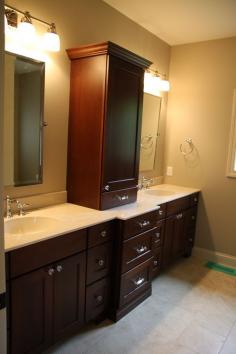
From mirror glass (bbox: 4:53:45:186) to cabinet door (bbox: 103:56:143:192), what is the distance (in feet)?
1.64

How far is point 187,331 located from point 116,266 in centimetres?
72

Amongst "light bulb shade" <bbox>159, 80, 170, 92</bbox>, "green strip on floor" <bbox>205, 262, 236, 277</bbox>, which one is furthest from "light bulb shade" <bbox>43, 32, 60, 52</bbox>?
"green strip on floor" <bbox>205, 262, 236, 277</bbox>

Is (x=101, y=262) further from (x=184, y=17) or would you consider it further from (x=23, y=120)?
(x=184, y=17)

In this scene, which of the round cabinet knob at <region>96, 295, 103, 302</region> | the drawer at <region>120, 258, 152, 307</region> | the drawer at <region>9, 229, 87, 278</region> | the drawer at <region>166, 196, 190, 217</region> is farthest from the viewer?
the drawer at <region>166, 196, 190, 217</region>

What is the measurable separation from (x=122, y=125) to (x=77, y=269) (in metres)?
1.14

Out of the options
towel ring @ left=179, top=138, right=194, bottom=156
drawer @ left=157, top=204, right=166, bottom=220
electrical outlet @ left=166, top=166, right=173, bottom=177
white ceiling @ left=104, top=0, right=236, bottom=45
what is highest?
white ceiling @ left=104, top=0, right=236, bottom=45

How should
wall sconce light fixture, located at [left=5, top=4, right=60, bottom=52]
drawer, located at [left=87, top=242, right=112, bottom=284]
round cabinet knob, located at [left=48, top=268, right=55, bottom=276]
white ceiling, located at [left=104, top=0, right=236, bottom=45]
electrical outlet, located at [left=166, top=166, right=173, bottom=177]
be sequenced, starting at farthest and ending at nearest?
electrical outlet, located at [left=166, top=166, right=173, bottom=177] → white ceiling, located at [left=104, top=0, right=236, bottom=45] → drawer, located at [left=87, top=242, right=112, bottom=284] → wall sconce light fixture, located at [left=5, top=4, right=60, bottom=52] → round cabinet knob, located at [left=48, top=268, right=55, bottom=276]

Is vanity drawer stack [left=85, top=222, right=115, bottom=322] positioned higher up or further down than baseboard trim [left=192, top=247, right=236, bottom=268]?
higher up

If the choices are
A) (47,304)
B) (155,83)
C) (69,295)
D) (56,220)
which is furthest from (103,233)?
(155,83)

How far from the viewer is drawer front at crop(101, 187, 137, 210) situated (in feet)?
7.18

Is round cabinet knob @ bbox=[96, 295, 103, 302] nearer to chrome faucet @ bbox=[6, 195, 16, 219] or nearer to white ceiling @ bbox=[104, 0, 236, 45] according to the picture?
chrome faucet @ bbox=[6, 195, 16, 219]

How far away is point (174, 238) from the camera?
9.92 feet

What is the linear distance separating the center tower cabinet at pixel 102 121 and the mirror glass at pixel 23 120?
0.95 ft

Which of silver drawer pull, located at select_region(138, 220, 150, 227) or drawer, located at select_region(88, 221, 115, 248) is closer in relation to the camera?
drawer, located at select_region(88, 221, 115, 248)
